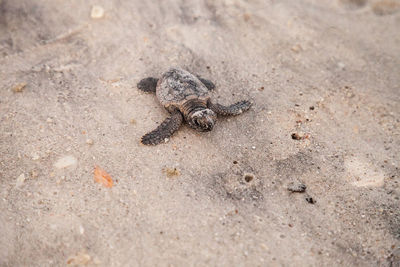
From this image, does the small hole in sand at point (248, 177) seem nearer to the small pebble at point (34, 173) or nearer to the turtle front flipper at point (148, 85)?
the turtle front flipper at point (148, 85)

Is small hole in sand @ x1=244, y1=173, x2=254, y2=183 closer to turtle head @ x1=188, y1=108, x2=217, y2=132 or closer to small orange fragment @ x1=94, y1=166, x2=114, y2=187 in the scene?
turtle head @ x1=188, y1=108, x2=217, y2=132

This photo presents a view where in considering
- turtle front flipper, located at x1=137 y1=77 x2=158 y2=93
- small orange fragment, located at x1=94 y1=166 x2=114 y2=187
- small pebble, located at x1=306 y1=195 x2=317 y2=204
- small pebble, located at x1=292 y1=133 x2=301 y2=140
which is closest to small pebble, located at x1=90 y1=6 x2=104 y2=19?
turtle front flipper, located at x1=137 y1=77 x2=158 y2=93

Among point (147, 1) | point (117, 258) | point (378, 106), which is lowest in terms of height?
point (117, 258)

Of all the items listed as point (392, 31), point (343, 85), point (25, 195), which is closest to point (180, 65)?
point (343, 85)

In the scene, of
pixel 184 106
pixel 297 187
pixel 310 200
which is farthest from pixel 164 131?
pixel 310 200

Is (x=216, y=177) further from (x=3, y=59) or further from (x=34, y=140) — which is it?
(x=3, y=59)

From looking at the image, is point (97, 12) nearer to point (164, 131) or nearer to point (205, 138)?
point (164, 131)
